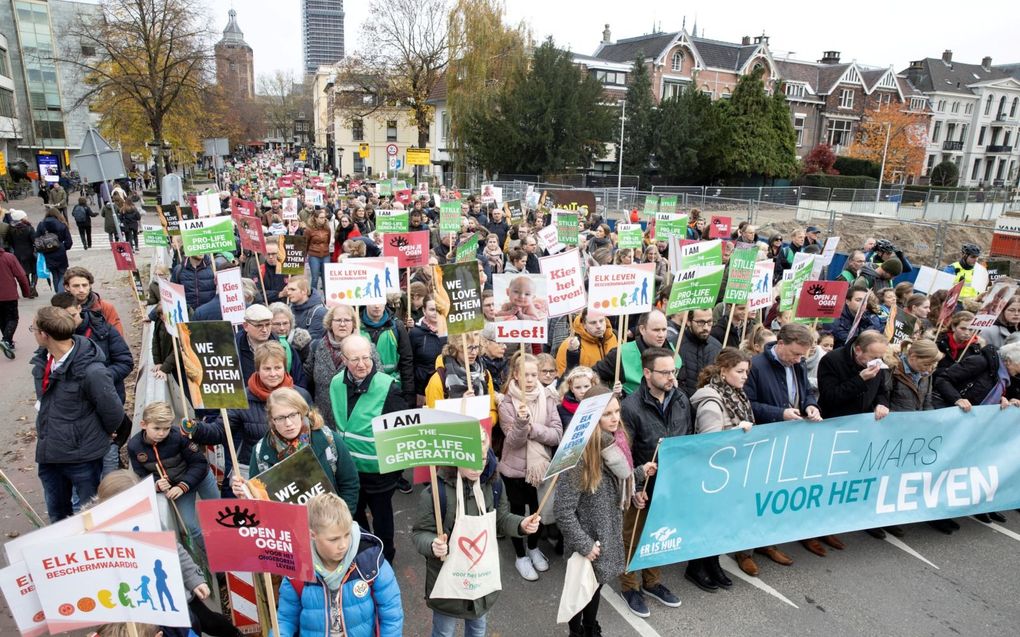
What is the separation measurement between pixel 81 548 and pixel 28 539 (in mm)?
183

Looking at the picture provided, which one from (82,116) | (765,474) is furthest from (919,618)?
(82,116)

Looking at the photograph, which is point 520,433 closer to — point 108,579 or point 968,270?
point 108,579

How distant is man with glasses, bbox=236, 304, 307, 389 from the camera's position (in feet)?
17.4

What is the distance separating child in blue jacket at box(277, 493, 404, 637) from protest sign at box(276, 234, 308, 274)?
6322 mm

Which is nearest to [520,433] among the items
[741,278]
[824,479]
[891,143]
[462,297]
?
[462,297]

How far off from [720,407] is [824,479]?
1265 millimetres

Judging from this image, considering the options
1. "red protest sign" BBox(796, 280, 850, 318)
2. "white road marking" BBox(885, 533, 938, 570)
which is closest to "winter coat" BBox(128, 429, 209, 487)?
"white road marking" BBox(885, 533, 938, 570)

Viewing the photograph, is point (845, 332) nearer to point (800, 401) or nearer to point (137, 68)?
point (800, 401)

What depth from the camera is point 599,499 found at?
3988mm

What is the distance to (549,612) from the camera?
4.63 metres

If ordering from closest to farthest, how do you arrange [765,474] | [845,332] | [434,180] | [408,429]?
[408,429] → [765,474] → [845,332] → [434,180]

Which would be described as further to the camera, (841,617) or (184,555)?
(841,617)

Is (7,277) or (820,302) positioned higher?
(820,302)

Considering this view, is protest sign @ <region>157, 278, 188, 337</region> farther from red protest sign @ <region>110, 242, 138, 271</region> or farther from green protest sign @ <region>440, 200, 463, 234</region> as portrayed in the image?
green protest sign @ <region>440, 200, 463, 234</region>
